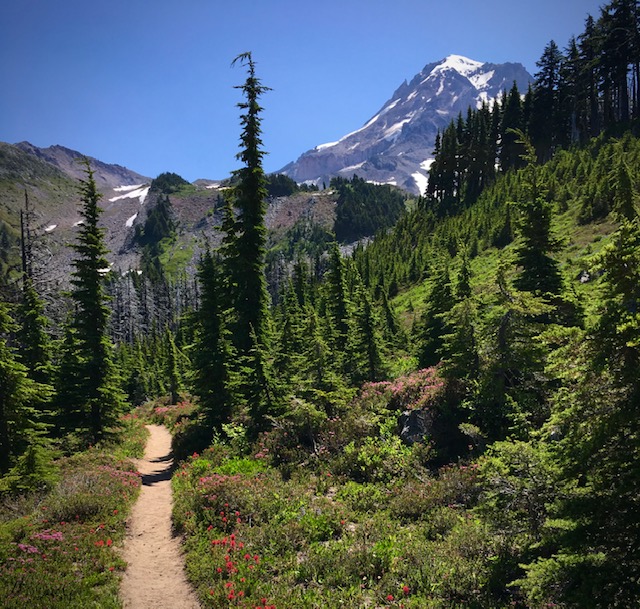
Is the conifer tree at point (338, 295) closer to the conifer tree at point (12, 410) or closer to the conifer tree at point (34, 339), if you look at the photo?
the conifer tree at point (34, 339)

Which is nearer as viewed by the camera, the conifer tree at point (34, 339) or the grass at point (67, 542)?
the grass at point (67, 542)

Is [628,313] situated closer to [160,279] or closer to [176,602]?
[176,602]

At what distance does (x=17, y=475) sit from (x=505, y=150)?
78.7 m

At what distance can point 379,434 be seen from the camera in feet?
52.8

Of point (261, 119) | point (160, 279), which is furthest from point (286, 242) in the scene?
point (261, 119)

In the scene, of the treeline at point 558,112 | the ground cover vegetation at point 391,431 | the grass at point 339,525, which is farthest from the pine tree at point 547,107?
the grass at point 339,525

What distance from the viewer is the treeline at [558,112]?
58188mm

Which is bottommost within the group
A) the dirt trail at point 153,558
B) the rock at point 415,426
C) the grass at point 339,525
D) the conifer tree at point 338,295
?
the dirt trail at point 153,558

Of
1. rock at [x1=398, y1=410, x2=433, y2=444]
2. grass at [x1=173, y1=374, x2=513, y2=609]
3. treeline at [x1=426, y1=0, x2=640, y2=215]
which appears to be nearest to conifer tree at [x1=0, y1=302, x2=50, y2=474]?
grass at [x1=173, y1=374, x2=513, y2=609]

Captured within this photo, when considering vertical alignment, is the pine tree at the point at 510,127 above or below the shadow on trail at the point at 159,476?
above

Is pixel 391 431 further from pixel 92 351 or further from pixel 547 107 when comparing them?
pixel 547 107

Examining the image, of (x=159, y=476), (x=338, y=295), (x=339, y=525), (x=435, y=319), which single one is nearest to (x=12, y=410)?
(x=159, y=476)

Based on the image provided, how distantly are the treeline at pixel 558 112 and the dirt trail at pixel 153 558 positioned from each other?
6661cm

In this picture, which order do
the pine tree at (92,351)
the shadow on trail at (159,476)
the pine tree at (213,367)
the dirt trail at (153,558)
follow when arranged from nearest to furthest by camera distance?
the dirt trail at (153,558)
the shadow on trail at (159,476)
the pine tree at (213,367)
the pine tree at (92,351)
